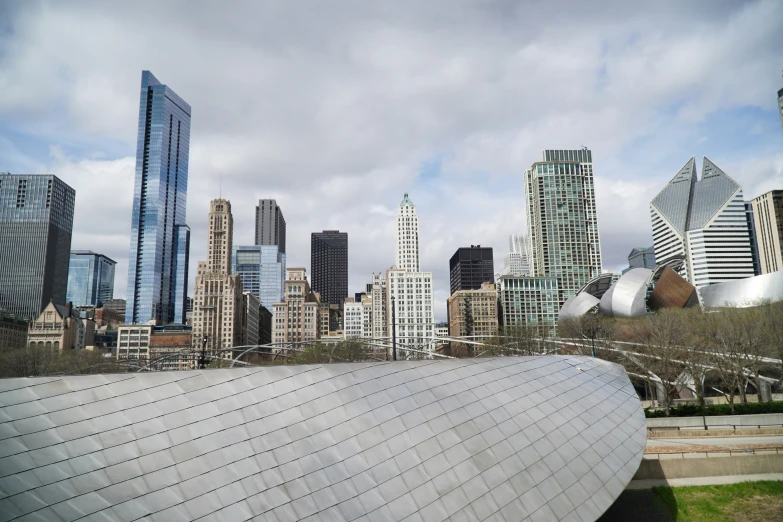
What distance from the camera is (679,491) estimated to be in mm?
23297

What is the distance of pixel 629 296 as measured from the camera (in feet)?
280

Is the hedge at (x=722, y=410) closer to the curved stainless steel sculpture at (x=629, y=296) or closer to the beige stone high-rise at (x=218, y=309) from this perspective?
the curved stainless steel sculpture at (x=629, y=296)

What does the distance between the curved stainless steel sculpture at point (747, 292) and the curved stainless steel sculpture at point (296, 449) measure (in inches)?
2976

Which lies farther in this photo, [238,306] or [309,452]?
[238,306]

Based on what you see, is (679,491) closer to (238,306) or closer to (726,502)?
(726,502)

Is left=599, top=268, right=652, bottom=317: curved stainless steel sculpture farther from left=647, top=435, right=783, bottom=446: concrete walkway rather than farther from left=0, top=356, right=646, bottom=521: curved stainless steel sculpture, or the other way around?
left=0, top=356, right=646, bottom=521: curved stainless steel sculpture

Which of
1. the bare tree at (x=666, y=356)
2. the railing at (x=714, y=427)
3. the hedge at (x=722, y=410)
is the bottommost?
the railing at (x=714, y=427)

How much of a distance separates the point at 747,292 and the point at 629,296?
18927mm

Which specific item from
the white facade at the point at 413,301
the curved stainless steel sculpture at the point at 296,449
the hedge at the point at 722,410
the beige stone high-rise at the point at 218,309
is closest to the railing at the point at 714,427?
the hedge at the point at 722,410

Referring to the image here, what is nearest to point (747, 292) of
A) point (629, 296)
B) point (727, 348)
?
point (629, 296)

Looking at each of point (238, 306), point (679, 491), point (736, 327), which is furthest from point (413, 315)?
point (679, 491)

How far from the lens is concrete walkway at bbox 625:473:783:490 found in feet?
77.3

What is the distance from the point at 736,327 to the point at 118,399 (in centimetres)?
5204

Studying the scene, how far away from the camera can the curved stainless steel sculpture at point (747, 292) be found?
261 feet
